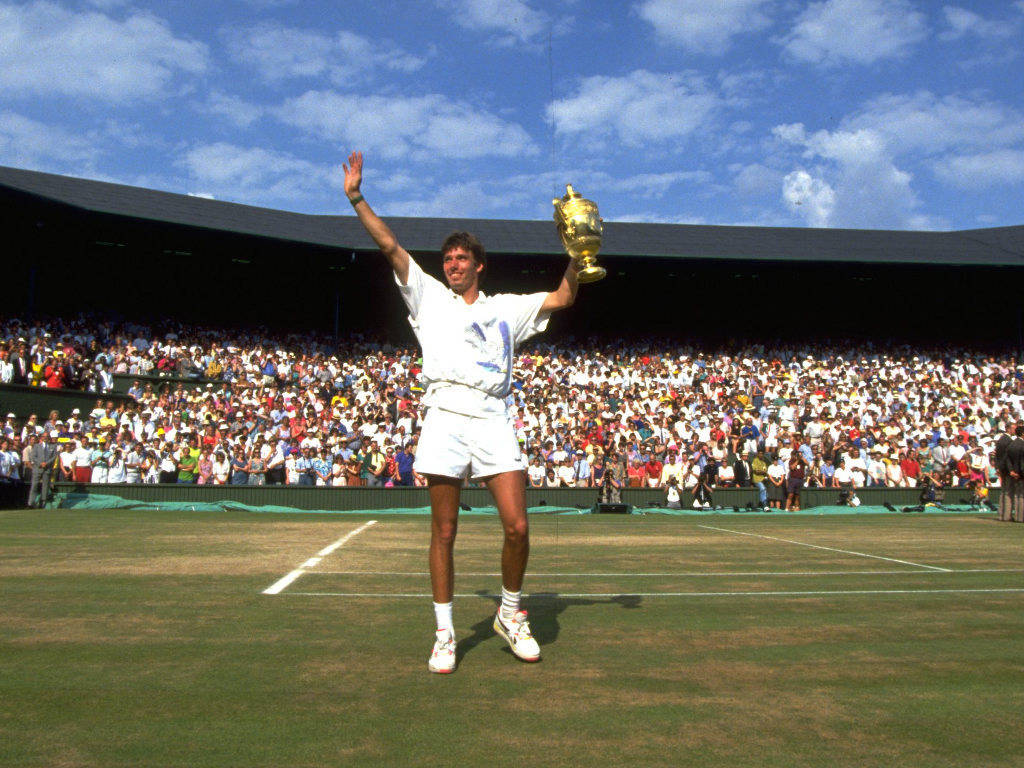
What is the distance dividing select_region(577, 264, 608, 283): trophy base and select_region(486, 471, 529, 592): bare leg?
1087 mm

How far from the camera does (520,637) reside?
415 centimetres

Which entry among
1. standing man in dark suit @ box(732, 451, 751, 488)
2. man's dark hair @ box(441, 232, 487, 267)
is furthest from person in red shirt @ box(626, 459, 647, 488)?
man's dark hair @ box(441, 232, 487, 267)

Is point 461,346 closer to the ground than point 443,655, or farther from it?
farther from it

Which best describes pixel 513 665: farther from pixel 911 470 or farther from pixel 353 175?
pixel 911 470

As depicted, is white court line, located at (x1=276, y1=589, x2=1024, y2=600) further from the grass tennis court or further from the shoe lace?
the shoe lace

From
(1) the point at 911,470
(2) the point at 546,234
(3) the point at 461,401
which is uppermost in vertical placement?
(2) the point at 546,234

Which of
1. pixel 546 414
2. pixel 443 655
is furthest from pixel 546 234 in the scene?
pixel 443 655

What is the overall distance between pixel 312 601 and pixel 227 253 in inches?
1162

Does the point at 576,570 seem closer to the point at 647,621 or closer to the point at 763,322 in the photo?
the point at 647,621

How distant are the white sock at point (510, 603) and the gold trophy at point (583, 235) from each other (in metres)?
1.67

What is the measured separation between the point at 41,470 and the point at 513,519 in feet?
55.4

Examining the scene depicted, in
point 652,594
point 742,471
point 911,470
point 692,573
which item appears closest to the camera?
point 652,594

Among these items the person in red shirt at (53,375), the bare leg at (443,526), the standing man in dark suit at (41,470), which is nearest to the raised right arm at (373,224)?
the bare leg at (443,526)

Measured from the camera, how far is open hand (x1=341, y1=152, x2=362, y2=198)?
14.5ft
